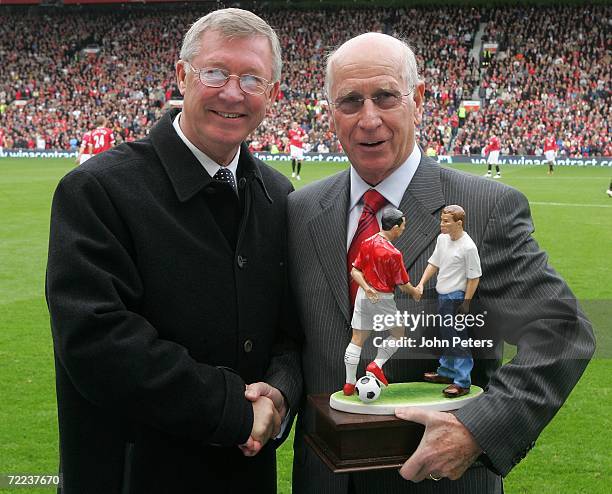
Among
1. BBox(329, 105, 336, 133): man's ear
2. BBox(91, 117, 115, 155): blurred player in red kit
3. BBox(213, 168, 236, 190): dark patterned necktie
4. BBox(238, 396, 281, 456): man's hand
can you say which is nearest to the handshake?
BBox(238, 396, 281, 456): man's hand

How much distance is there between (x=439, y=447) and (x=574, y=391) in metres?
4.59

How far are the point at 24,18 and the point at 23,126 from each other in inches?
453

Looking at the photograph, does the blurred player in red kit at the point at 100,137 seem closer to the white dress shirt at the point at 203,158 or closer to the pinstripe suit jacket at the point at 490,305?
the white dress shirt at the point at 203,158

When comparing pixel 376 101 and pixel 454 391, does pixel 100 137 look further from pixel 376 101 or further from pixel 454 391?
pixel 454 391

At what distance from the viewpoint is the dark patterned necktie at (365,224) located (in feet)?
7.75

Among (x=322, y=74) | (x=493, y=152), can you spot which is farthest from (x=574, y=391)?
(x=322, y=74)

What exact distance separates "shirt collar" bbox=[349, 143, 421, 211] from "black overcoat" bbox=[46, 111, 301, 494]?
374 millimetres

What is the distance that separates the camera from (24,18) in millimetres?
48500

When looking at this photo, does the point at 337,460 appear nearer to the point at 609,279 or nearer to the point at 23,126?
the point at 609,279

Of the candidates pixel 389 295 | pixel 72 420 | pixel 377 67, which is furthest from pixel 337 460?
pixel 377 67

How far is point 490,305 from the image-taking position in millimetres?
2180

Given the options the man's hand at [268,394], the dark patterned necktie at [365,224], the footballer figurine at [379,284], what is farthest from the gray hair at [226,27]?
the man's hand at [268,394]

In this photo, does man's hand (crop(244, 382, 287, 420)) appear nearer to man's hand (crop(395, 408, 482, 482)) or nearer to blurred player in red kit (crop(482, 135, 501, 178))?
man's hand (crop(395, 408, 482, 482))

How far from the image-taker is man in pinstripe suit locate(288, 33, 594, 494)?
7.00 ft
